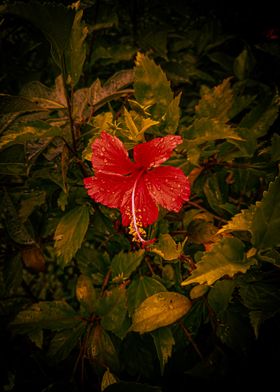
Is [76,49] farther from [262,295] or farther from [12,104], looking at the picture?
[262,295]

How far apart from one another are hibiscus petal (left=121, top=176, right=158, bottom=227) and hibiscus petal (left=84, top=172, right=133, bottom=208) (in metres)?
0.01

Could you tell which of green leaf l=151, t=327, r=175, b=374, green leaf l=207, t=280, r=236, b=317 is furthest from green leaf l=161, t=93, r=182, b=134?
green leaf l=151, t=327, r=175, b=374

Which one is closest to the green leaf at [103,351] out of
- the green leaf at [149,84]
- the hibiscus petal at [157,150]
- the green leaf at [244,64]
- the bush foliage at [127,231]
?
the bush foliage at [127,231]

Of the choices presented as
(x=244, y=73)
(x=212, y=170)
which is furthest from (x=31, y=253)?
(x=244, y=73)

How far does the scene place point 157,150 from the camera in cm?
54

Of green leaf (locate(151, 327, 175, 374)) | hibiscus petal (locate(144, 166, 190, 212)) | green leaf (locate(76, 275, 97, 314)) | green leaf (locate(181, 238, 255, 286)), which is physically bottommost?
green leaf (locate(151, 327, 175, 374))

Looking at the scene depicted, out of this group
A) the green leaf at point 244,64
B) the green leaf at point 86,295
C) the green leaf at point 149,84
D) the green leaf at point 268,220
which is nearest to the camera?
the green leaf at point 268,220

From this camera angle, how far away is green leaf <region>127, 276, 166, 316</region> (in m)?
0.72

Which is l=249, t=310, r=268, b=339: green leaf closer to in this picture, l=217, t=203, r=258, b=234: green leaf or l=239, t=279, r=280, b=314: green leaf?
l=239, t=279, r=280, b=314: green leaf

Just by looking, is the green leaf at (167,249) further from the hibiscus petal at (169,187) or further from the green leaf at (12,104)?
the green leaf at (12,104)

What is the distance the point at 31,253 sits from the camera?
3.05 feet

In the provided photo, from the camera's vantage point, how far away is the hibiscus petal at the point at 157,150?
21.0 inches

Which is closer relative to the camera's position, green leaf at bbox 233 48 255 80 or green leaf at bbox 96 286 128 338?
green leaf at bbox 96 286 128 338

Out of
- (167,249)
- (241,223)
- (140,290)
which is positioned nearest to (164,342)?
(140,290)
